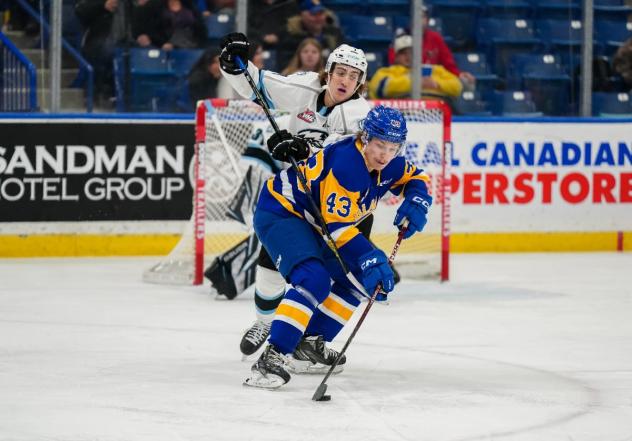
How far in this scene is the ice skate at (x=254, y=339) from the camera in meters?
4.74

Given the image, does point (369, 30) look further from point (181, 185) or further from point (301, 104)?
point (301, 104)

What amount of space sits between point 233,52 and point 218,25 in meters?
3.23

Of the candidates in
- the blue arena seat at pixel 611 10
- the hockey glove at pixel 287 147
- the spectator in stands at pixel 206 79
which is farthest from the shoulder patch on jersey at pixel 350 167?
the blue arena seat at pixel 611 10

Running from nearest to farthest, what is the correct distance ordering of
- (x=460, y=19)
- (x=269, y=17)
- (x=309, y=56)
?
(x=309, y=56), (x=269, y=17), (x=460, y=19)

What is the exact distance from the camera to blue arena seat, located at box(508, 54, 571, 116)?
881cm

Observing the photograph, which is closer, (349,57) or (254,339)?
(254,339)

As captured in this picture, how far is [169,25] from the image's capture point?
8.03 metres

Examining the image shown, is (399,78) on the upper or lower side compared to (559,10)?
lower

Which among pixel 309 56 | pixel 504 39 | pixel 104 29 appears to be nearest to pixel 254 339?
pixel 309 56

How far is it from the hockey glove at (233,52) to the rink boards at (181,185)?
2986mm

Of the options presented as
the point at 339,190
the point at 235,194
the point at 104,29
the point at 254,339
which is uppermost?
the point at 104,29

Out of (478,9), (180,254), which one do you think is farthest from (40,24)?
(478,9)

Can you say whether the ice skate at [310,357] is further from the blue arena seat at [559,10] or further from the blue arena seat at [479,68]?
the blue arena seat at [559,10]

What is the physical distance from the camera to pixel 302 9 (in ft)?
27.3
